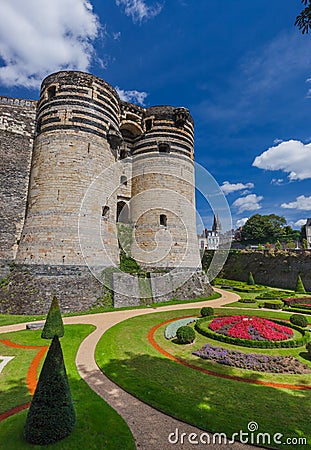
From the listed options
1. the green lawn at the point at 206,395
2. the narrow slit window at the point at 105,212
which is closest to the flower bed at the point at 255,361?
the green lawn at the point at 206,395

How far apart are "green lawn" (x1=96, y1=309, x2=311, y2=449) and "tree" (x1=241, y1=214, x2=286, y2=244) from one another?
59.0 m

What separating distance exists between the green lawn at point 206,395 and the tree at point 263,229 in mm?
59003

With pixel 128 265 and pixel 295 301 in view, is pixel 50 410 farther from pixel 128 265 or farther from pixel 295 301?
pixel 295 301

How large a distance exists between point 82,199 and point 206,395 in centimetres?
1500

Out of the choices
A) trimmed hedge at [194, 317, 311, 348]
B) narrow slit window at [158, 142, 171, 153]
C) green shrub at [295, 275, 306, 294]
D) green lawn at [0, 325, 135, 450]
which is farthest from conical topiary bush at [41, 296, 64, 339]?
green shrub at [295, 275, 306, 294]

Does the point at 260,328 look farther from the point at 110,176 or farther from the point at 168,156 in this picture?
the point at 168,156

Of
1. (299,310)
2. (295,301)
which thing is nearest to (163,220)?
(299,310)

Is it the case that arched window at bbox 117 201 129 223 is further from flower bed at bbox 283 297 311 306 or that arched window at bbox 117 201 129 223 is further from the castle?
flower bed at bbox 283 297 311 306

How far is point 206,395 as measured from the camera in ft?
22.4

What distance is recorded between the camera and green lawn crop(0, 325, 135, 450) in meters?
4.92

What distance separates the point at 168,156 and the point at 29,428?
23.0m

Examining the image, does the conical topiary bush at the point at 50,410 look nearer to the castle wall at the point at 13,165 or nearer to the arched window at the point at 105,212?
the arched window at the point at 105,212

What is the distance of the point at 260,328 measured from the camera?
1184cm

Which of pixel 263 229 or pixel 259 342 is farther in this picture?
pixel 263 229
